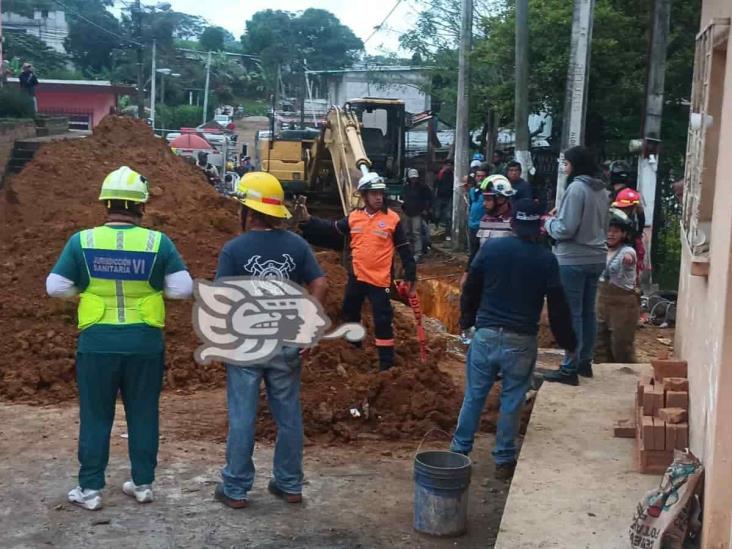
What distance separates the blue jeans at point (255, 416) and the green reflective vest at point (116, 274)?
0.65 meters

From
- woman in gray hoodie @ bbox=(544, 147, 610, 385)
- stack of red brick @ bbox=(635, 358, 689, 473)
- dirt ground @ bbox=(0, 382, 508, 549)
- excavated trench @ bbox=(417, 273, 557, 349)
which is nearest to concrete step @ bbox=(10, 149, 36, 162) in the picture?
excavated trench @ bbox=(417, 273, 557, 349)

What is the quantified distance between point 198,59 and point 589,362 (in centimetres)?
8020

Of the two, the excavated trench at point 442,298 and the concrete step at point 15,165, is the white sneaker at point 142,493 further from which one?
the concrete step at point 15,165

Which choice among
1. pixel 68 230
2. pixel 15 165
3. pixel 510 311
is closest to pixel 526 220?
pixel 510 311

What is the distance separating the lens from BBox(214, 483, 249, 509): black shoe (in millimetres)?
5656

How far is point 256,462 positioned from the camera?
6.62 m

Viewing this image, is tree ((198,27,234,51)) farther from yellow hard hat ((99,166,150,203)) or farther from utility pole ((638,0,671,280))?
yellow hard hat ((99,166,150,203))

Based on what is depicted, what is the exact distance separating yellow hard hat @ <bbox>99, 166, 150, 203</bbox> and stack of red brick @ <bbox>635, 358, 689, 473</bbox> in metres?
2.99

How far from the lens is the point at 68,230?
12055 millimetres

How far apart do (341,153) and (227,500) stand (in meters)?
11.7

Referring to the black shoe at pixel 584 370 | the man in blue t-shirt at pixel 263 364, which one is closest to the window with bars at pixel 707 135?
the black shoe at pixel 584 370

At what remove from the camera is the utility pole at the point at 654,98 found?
14.8m

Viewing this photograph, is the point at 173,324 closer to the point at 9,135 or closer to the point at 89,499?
the point at 89,499

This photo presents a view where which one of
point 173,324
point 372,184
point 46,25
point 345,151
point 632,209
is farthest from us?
point 46,25
